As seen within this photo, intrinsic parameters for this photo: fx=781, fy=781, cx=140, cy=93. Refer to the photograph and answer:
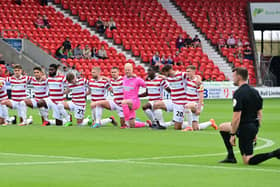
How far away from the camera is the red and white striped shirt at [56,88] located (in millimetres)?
23453

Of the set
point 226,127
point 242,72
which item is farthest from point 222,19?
point 242,72

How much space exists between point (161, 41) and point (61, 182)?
37048mm

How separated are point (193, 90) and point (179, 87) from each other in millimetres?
398

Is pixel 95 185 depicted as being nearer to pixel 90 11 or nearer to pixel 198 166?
pixel 198 166

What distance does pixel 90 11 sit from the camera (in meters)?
46.6

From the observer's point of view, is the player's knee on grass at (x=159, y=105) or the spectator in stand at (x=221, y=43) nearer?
the player's knee on grass at (x=159, y=105)

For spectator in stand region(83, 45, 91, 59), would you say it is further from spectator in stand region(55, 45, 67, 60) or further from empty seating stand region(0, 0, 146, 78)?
spectator in stand region(55, 45, 67, 60)

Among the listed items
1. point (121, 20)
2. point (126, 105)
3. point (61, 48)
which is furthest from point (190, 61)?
point (126, 105)

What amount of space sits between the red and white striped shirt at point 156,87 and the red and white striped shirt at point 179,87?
0.71 m

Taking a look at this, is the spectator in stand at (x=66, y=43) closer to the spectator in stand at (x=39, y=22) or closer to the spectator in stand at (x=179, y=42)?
the spectator in stand at (x=39, y=22)

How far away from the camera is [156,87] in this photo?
22203 mm

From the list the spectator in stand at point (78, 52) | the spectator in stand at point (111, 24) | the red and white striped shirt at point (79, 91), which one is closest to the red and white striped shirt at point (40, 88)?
the red and white striped shirt at point (79, 91)

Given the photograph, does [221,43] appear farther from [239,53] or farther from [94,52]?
[94,52]

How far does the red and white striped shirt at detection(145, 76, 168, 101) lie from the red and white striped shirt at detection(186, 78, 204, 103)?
1059 mm
